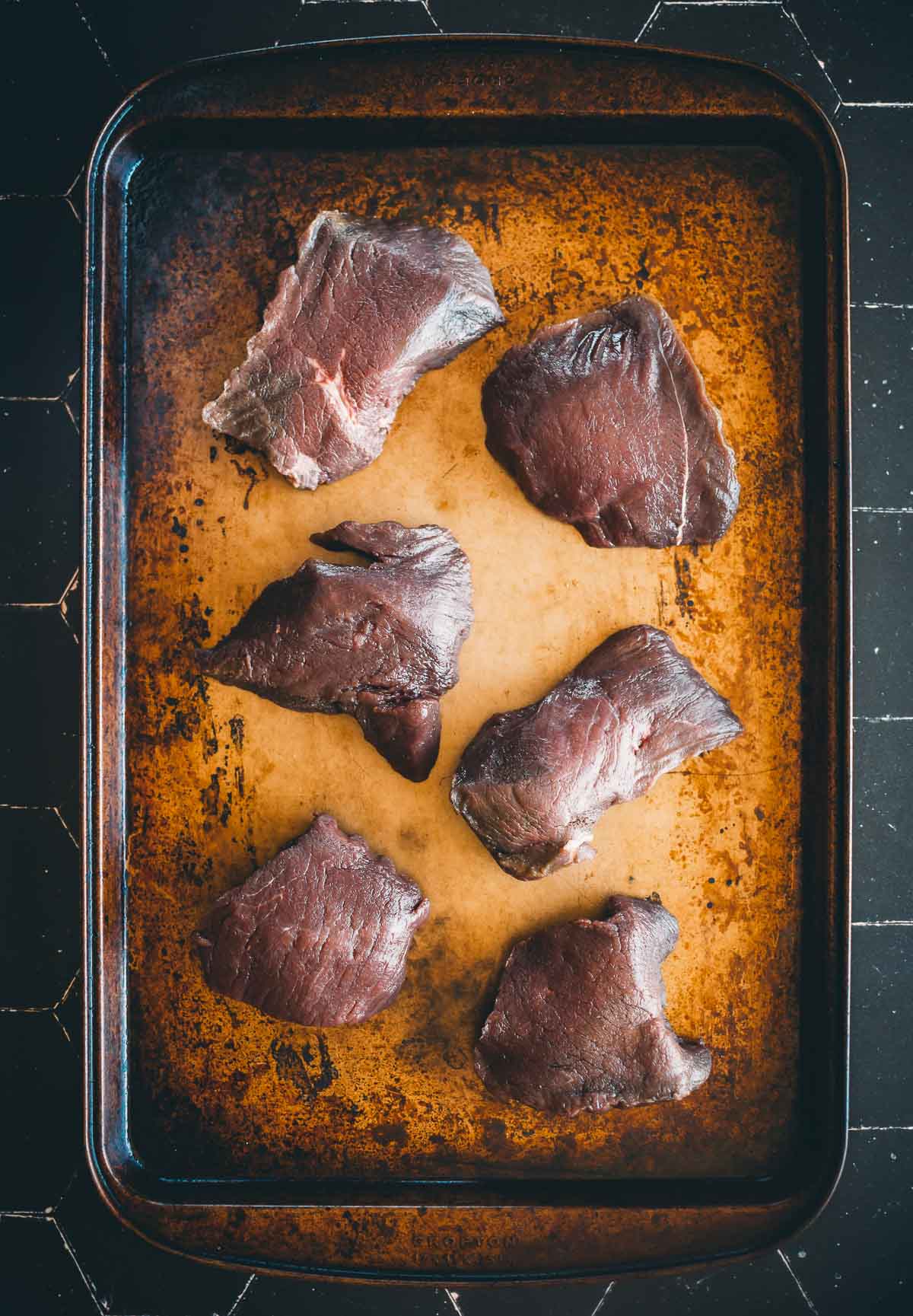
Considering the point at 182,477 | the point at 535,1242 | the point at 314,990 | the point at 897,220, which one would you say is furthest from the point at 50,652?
the point at 897,220

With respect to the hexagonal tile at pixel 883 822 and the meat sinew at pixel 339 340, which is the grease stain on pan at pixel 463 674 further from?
the hexagonal tile at pixel 883 822

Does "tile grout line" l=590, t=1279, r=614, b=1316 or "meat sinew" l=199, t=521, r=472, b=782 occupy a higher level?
"meat sinew" l=199, t=521, r=472, b=782

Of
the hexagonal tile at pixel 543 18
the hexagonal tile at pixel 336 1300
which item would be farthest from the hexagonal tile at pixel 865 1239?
the hexagonal tile at pixel 543 18

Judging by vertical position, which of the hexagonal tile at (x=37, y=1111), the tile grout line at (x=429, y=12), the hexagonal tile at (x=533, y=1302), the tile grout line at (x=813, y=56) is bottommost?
the hexagonal tile at (x=533, y=1302)

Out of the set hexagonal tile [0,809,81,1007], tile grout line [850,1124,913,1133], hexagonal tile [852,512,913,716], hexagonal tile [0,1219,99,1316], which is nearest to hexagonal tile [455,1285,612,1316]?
tile grout line [850,1124,913,1133]

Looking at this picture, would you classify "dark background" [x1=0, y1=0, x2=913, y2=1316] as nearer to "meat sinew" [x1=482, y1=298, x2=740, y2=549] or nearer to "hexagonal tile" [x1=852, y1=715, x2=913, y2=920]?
"hexagonal tile" [x1=852, y1=715, x2=913, y2=920]

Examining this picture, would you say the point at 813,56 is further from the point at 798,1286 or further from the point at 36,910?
the point at 798,1286

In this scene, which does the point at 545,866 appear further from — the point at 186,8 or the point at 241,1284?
the point at 186,8

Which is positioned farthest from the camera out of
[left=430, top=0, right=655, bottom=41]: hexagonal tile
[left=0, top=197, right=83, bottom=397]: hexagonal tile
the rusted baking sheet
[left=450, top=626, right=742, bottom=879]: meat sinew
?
[left=0, top=197, right=83, bottom=397]: hexagonal tile
